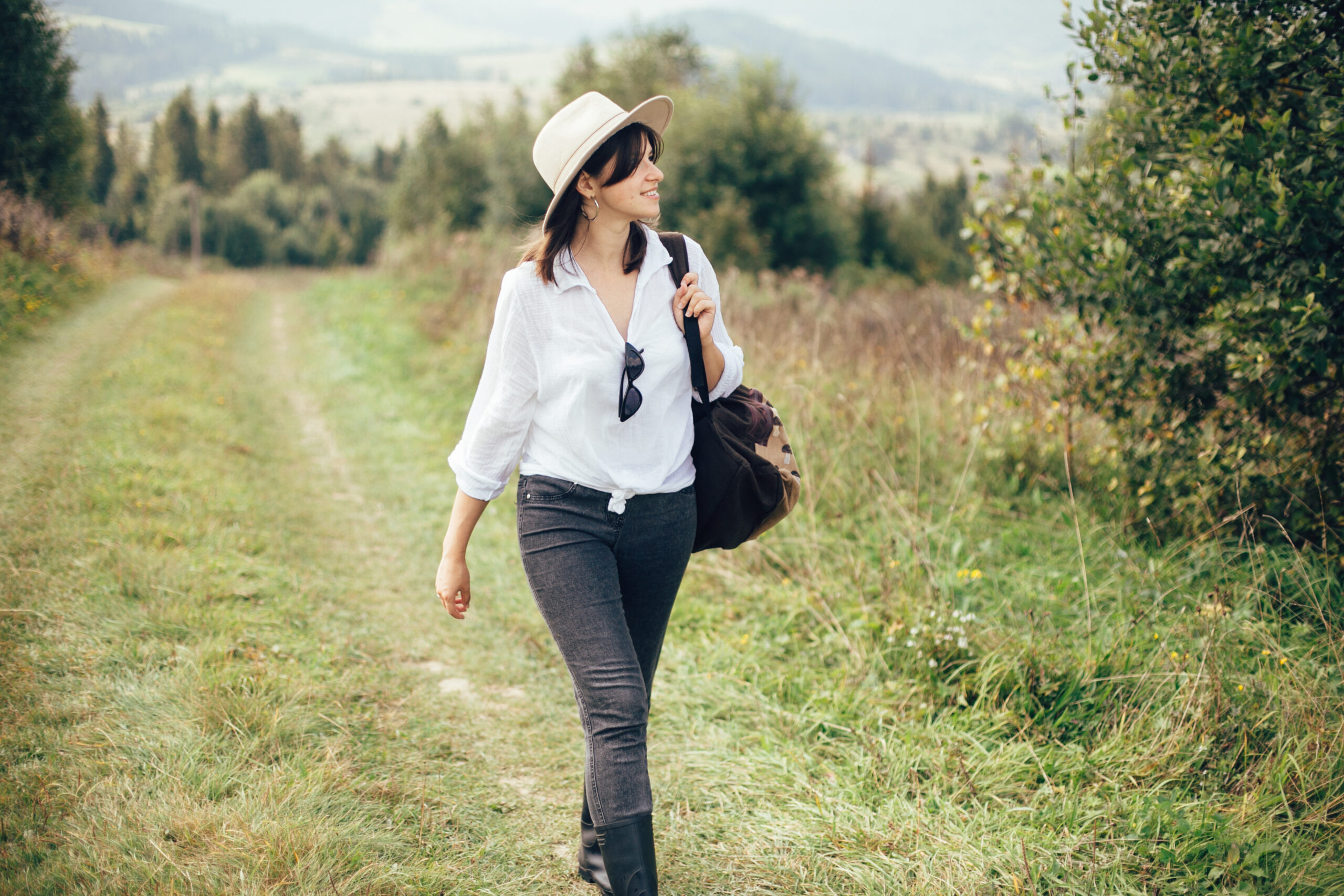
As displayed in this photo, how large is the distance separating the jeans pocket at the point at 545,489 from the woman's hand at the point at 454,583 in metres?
0.26

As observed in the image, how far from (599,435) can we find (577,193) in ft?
2.14

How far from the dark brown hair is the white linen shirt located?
0.04 metres

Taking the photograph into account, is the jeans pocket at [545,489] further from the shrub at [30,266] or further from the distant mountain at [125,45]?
the distant mountain at [125,45]

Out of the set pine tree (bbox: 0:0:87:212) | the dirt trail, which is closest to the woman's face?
the dirt trail

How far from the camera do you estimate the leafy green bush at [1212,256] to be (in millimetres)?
3121

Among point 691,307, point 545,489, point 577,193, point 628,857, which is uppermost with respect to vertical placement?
point 577,193

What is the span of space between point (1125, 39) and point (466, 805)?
4465 mm

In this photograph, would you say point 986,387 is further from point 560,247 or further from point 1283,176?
point 560,247

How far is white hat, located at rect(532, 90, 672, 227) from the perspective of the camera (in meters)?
1.99

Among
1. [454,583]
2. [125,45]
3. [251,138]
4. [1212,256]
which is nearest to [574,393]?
[454,583]

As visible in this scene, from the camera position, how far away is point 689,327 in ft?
6.93

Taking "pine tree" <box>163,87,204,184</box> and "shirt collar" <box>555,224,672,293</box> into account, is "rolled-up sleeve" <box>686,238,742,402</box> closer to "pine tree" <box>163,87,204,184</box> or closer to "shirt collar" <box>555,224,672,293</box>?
"shirt collar" <box>555,224,672,293</box>

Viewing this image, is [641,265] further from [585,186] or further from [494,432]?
[494,432]

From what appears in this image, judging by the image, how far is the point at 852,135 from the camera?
6531 inches
